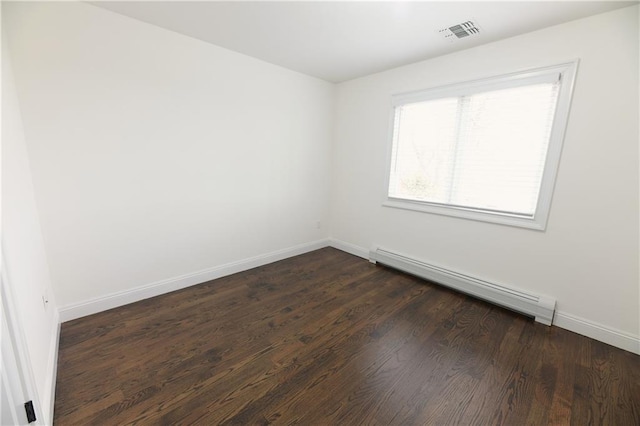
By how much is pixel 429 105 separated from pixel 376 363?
2770 mm

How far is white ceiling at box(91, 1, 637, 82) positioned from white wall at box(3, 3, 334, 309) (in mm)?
273

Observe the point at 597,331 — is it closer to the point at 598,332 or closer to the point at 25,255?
the point at 598,332

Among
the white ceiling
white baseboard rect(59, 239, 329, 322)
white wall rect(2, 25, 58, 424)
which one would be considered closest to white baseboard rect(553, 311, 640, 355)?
the white ceiling

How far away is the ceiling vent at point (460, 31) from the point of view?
223 centimetres

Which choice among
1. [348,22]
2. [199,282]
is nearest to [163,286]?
[199,282]

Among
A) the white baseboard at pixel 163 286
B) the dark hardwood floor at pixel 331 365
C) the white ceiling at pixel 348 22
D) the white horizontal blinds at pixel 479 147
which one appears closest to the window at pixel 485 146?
the white horizontal blinds at pixel 479 147

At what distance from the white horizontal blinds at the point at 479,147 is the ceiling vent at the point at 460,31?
0.57 m

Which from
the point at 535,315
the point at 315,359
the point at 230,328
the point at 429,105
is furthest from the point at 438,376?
the point at 429,105

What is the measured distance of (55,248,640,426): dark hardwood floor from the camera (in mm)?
1508

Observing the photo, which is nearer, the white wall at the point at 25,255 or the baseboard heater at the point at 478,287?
the white wall at the point at 25,255

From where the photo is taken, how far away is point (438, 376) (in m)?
1.79

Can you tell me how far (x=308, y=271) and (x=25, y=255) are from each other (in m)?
2.49

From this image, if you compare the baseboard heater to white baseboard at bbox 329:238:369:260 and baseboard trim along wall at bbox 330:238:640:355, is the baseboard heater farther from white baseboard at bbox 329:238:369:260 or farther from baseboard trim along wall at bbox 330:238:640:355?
white baseboard at bbox 329:238:369:260

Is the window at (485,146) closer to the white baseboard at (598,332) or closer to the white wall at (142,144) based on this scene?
the white baseboard at (598,332)
